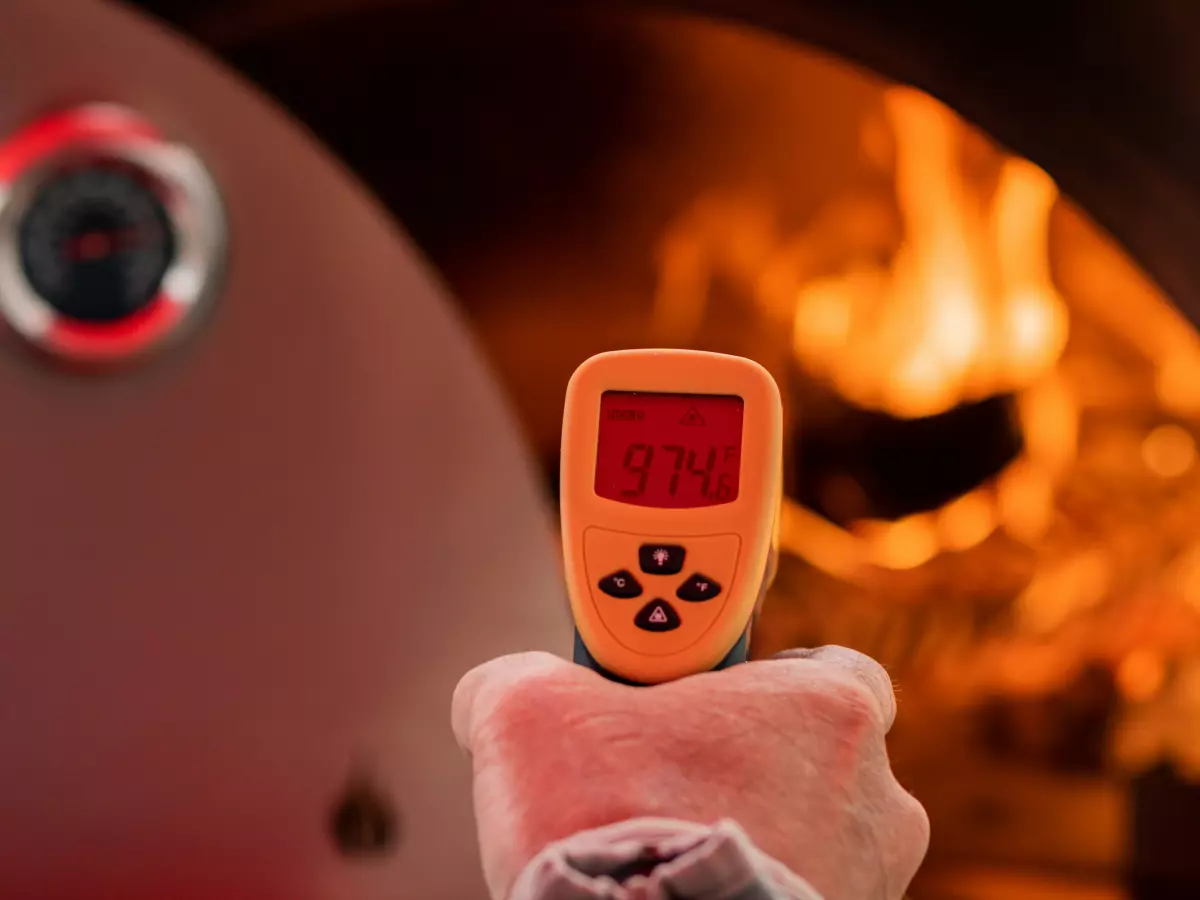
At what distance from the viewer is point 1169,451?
58.4 inches

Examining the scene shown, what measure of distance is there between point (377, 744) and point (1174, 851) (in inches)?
38.0

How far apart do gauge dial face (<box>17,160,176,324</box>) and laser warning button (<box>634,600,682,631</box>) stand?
1.00 metres

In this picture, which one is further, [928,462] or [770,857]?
[928,462]

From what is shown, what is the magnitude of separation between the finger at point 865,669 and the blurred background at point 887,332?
1.06 meters

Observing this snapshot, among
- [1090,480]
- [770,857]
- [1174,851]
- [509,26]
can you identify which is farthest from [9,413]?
→ [1174,851]

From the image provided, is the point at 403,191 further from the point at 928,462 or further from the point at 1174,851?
the point at 1174,851

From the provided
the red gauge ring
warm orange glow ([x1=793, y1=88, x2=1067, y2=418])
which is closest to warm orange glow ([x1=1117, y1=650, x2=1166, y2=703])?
warm orange glow ([x1=793, y1=88, x2=1067, y2=418])

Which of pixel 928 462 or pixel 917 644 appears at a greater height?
pixel 928 462

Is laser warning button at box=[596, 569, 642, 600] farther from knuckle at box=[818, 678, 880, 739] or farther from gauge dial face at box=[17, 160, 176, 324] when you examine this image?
gauge dial face at box=[17, 160, 176, 324]

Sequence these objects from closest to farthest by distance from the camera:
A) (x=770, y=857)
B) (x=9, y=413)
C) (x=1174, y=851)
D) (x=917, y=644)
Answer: (x=770, y=857) → (x=9, y=413) → (x=1174, y=851) → (x=917, y=644)

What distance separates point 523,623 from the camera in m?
1.28

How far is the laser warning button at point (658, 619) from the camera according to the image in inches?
15.2

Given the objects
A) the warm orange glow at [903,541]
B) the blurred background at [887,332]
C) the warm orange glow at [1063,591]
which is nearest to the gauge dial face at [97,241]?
the blurred background at [887,332]

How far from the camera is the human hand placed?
0.33 m
